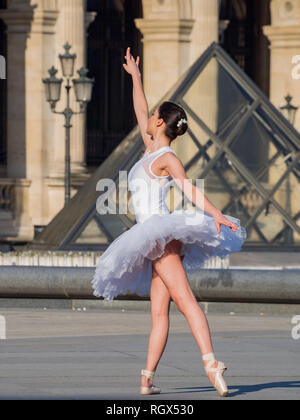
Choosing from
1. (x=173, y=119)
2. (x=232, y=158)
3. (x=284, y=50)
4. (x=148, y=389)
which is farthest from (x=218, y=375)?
(x=284, y=50)

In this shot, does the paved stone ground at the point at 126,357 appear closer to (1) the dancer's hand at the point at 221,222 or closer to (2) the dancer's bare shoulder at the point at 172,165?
(1) the dancer's hand at the point at 221,222

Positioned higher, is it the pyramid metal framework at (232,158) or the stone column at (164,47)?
the stone column at (164,47)

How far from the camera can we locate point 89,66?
145ft

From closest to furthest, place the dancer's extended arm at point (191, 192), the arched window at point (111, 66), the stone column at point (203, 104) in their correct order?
1. the dancer's extended arm at point (191, 192)
2. the stone column at point (203, 104)
3. the arched window at point (111, 66)

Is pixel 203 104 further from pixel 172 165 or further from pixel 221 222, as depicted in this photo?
pixel 221 222

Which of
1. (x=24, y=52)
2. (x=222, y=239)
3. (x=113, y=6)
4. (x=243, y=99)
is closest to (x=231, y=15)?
(x=113, y=6)

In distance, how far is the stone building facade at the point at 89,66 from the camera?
3744 cm

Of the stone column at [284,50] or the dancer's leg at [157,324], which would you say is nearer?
the dancer's leg at [157,324]

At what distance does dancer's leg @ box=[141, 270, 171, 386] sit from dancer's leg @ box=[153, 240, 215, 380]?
0.34ft

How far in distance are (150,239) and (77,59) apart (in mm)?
28650

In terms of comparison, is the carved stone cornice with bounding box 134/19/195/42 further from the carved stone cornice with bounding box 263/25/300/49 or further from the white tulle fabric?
the white tulle fabric

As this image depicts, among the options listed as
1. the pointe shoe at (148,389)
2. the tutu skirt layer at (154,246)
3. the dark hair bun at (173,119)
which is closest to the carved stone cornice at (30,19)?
the tutu skirt layer at (154,246)

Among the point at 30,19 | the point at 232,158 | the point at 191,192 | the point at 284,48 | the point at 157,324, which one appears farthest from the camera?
the point at 284,48
